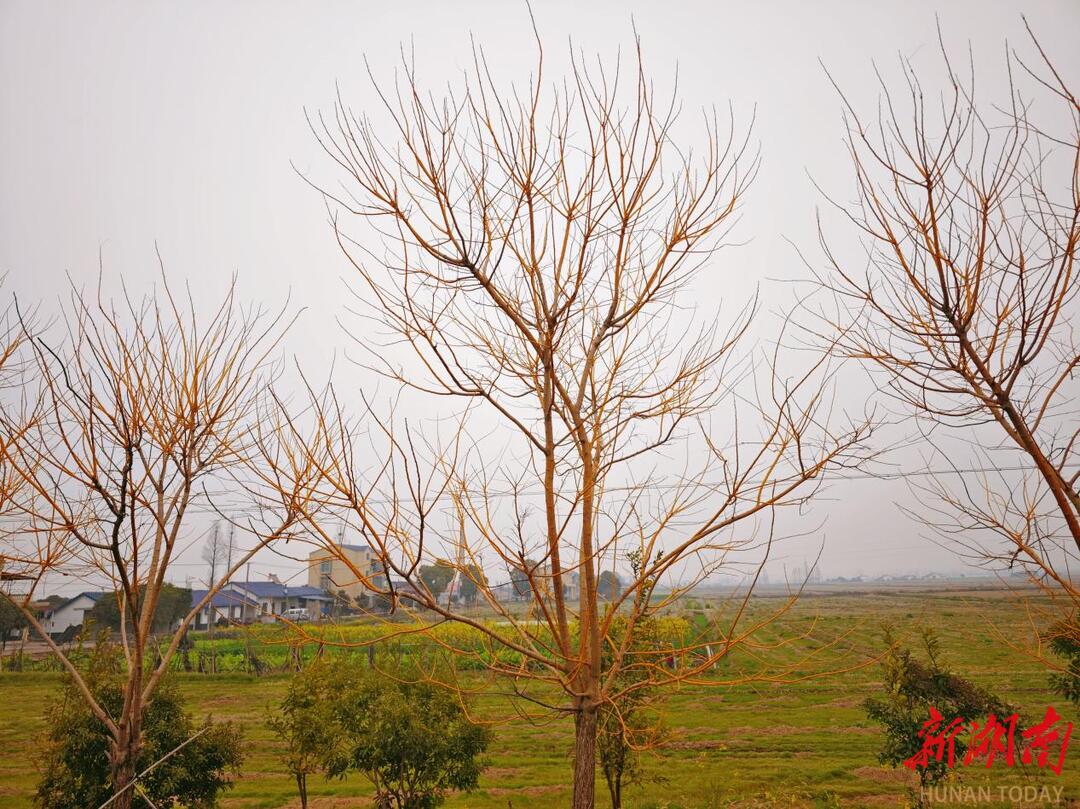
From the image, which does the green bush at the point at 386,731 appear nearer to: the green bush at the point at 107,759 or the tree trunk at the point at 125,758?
the green bush at the point at 107,759

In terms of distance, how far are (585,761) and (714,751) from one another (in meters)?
13.2

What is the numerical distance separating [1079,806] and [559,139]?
1235 cm

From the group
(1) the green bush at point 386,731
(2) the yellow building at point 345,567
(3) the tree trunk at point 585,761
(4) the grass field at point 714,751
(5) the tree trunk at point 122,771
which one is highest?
(2) the yellow building at point 345,567

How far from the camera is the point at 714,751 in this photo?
12.7 meters

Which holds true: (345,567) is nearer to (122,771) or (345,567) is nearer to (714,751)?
(122,771)

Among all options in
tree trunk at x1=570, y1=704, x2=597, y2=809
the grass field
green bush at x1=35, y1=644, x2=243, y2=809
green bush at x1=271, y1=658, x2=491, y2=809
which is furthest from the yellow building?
green bush at x1=35, y1=644, x2=243, y2=809

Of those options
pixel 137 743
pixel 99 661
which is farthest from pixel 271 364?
pixel 99 661

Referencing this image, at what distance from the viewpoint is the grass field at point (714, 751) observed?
31.9 ft

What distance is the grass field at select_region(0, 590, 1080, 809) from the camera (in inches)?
383

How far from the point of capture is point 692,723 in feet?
50.0

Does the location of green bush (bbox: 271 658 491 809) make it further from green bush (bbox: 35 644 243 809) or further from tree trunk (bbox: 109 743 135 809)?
tree trunk (bbox: 109 743 135 809)

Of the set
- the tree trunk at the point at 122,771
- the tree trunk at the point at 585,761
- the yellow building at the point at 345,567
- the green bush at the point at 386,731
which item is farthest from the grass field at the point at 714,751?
the tree trunk at the point at 122,771

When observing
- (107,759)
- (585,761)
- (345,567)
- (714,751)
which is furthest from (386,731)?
(714,751)

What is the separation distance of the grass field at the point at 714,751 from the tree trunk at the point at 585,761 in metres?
3.55
